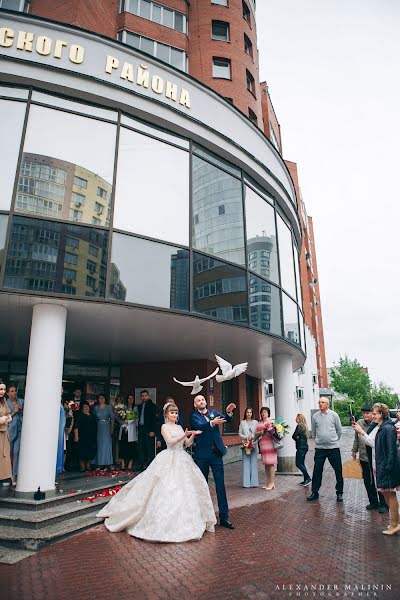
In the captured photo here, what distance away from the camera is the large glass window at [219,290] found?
9438 millimetres

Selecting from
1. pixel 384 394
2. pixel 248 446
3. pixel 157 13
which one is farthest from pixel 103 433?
pixel 384 394

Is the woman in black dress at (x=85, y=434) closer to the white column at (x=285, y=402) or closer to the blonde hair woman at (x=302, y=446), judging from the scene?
the blonde hair woman at (x=302, y=446)

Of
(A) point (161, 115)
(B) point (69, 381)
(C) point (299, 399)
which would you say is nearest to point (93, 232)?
(A) point (161, 115)

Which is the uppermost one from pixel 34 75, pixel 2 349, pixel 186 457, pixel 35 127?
pixel 34 75

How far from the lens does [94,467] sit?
1112cm

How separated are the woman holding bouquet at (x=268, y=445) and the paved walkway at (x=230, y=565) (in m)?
3.25

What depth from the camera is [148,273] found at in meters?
8.78

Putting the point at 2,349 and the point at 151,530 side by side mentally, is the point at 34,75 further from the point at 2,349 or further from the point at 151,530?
the point at 151,530

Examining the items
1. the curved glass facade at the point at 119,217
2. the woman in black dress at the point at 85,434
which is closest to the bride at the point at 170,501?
the curved glass facade at the point at 119,217

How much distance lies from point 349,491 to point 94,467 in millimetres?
6612

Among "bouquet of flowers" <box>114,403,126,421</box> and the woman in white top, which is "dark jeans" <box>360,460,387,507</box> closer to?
the woman in white top

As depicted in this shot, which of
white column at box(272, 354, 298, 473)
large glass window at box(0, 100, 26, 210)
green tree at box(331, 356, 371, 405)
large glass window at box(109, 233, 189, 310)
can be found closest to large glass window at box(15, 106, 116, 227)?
large glass window at box(0, 100, 26, 210)

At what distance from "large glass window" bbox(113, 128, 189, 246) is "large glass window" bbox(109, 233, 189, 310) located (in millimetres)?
333

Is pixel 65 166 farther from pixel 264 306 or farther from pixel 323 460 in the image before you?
pixel 323 460
